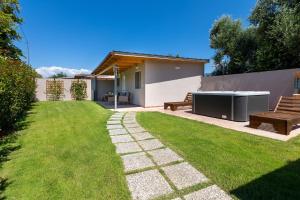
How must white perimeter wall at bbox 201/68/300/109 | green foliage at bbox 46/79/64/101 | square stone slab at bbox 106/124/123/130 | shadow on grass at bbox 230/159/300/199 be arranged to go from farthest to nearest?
green foliage at bbox 46/79/64/101, white perimeter wall at bbox 201/68/300/109, square stone slab at bbox 106/124/123/130, shadow on grass at bbox 230/159/300/199

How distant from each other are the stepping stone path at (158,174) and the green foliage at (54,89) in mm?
13660

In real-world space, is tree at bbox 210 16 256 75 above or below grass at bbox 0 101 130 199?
above

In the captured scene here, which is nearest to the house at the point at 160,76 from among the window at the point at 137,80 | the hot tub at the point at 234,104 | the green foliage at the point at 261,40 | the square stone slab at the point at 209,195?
the window at the point at 137,80

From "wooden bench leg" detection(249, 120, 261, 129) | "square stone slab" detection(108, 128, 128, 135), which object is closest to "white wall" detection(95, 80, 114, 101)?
"square stone slab" detection(108, 128, 128, 135)

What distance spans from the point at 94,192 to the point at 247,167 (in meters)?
2.25

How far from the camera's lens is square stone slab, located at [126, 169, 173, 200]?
2.17 meters

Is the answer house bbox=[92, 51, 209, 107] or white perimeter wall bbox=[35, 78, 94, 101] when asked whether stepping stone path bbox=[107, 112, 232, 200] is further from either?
white perimeter wall bbox=[35, 78, 94, 101]

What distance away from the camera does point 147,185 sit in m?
2.37

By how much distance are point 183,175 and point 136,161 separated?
89 centimetres

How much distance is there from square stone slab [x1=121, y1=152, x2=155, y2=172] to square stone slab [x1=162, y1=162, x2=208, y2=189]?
345mm

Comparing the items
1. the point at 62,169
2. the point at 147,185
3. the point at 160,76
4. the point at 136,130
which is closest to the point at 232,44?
the point at 160,76

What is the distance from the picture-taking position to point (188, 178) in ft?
8.22

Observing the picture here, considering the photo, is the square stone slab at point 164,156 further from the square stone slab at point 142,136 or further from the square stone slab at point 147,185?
the square stone slab at point 142,136

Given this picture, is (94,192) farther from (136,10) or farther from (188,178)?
(136,10)
